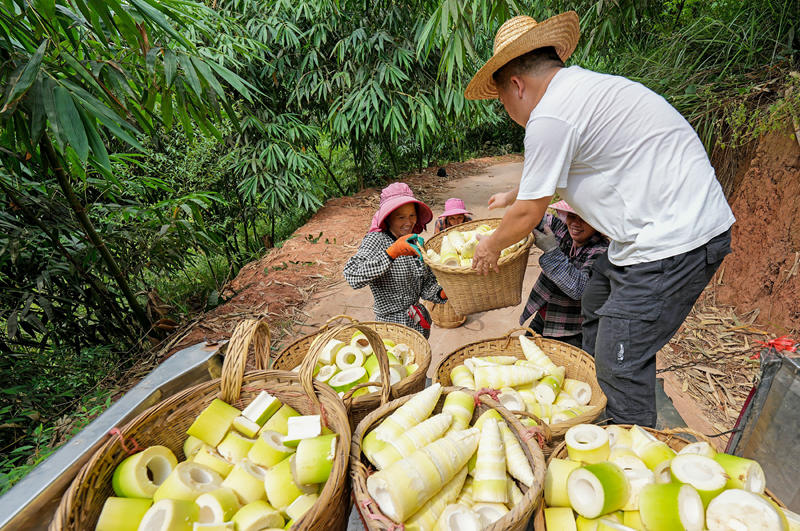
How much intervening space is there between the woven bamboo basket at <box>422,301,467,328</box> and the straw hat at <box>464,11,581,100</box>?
81.2 inches

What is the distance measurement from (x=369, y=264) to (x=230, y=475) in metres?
1.27

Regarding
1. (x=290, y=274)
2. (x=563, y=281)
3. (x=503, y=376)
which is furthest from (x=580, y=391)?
(x=290, y=274)

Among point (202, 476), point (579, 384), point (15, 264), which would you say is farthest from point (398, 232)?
point (15, 264)

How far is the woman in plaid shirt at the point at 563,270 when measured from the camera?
2.06m

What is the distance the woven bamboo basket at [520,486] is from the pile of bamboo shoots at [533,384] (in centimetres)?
45

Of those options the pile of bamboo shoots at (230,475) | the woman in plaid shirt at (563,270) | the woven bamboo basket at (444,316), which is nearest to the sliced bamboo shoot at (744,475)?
the pile of bamboo shoots at (230,475)

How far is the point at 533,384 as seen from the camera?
1.81 metres

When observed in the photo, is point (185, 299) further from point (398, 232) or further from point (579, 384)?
point (579, 384)

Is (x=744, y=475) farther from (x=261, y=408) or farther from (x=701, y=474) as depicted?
(x=261, y=408)

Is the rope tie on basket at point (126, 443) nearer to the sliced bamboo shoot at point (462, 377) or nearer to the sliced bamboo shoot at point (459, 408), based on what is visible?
the sliced bamboo shoot at point (459, 408)

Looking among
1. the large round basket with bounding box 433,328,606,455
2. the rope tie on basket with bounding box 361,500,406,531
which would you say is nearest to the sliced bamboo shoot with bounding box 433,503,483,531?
the rope tie on basket with bounding box 361,500,406,531

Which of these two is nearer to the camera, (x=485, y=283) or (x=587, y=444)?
(x=587, y=444)

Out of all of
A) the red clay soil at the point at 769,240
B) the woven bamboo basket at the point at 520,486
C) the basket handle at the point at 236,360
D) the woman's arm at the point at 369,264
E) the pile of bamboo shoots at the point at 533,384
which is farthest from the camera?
the red clay soil at the point at 769,240

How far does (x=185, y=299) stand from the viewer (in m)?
4.61
